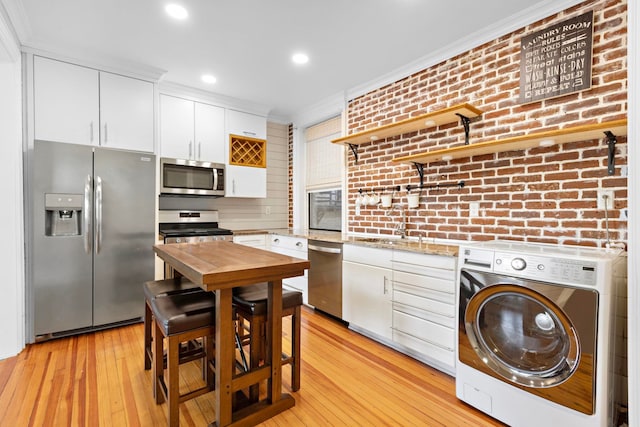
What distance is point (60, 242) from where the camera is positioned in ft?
8.86

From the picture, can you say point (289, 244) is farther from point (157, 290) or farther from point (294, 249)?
point (157, 290)

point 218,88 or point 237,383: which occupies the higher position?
point 218,88

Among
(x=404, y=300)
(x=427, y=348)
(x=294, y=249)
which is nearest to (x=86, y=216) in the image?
(x=294, y=249)

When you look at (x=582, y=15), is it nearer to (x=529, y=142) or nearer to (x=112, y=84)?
(x=529, y=142)

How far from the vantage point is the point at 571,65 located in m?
2.03

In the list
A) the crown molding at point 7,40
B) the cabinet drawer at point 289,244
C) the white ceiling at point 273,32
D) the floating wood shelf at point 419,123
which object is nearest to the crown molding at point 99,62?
the white ceiling at point 273,32

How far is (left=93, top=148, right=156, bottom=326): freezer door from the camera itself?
2865 mm

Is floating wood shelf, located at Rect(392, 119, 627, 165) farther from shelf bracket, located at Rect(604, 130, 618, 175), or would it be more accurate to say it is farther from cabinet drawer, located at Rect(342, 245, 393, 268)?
cabinet drawer, located at Rect(342, 245, 393, 268)

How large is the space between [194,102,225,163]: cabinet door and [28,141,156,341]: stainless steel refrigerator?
0.78 meters

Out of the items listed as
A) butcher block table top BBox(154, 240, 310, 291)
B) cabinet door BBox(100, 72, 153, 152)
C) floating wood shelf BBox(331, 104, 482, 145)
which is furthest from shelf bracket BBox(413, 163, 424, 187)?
cabinet door BBox(100, 72, 153, 152)

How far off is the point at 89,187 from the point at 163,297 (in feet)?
5.59

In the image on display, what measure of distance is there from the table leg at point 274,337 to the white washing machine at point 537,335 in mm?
1096

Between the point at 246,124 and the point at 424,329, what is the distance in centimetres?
340

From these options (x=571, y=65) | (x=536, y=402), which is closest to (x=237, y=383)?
(x=536, y=402)
